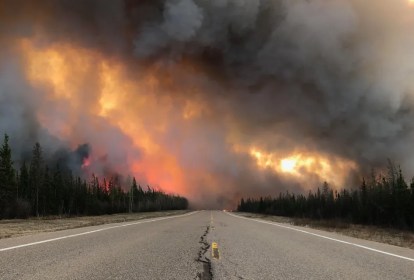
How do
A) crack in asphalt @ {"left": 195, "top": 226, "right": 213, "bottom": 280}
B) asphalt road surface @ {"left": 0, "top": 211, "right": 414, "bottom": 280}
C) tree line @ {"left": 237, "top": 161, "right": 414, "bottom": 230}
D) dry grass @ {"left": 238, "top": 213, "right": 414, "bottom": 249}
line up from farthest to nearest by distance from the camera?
tree line @ {"left": 237, "top": 161, "right": 414, "bottom": 230}, dry grass @ {"left": 238, "top": 213, "right": 414, "bottom": 249}, asphalt road surface @ {"left": 0, "top": 211, "right": 414, "bottom": 280}, crack in asphalt @ {"left": 195, "top": 226, "right": 213, "bottom": 280}

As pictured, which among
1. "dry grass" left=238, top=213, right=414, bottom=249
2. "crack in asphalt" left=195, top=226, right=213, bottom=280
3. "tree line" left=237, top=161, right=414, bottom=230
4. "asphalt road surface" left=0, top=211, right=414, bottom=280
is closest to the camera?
"crack in asphalt" left=195, top=226, right=213, bottom=280

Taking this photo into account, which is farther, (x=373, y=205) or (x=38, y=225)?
(x=373, y=205)

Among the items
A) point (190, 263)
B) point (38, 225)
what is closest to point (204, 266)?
point (190, 263)

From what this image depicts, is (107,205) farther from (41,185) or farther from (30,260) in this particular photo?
(30,260)

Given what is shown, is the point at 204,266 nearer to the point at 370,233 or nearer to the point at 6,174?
the point at 370,233

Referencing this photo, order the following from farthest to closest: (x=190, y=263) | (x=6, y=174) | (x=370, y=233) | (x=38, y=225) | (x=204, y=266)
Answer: (x=6, y=174)
(x=370, y=233)
(x=38, y=225)
(x=190, y=263)
(x=204, y=266)

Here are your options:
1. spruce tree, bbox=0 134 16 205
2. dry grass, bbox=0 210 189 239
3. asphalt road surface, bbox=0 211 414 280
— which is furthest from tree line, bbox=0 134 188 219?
asphalt road surface, bbox=0 211 414 280

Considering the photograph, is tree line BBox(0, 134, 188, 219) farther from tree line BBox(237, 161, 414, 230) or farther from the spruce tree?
tree line BBox(237, 161, 414, 230)

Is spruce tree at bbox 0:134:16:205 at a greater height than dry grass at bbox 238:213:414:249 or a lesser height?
greater

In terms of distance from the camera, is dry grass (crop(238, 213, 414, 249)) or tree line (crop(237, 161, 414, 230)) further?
tree line (crop(237, 161, 414, 230))

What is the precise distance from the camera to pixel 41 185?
98125 mm

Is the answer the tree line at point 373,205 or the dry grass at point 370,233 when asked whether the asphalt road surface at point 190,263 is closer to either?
the dry grass at point 370,233

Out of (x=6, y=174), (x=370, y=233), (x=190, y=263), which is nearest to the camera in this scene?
(x=190, y=263)

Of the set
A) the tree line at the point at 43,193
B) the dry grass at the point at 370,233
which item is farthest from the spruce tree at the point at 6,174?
the dry grass at the point at 370,233
